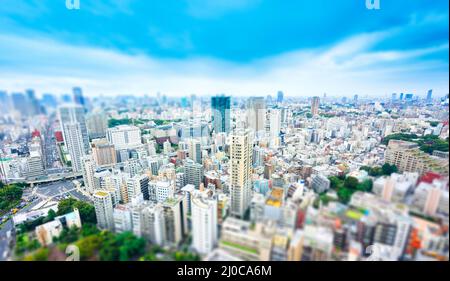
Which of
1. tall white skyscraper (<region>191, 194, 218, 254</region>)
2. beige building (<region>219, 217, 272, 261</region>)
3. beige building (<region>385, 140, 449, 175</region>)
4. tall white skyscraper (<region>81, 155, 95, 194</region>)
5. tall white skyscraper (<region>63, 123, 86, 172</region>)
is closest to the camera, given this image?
beige building (<region>219, 217, 272, 261</region>)

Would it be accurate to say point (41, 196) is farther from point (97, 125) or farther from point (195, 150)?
point (195, 150)

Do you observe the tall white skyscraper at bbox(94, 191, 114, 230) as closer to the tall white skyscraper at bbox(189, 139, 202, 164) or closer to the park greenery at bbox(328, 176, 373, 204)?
the tall white skyscraper at bbox(189, 139, 202, 164)

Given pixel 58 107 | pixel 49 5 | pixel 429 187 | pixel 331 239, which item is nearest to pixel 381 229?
pixel 331 239

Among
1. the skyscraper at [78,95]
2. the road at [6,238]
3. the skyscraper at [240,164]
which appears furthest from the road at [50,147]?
the skyscraper at [240,164]

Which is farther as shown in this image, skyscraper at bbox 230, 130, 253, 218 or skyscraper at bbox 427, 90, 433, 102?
skyscraper at bbox 230, 130, 253, 218

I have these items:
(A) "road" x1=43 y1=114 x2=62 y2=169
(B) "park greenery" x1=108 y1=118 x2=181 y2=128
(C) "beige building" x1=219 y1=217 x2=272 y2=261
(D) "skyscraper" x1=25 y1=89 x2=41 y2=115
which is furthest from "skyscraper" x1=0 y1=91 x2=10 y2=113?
(C) "beige building" x1=219 y1=217 x2=272 y2=261

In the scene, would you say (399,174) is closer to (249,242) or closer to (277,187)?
(277,187)
